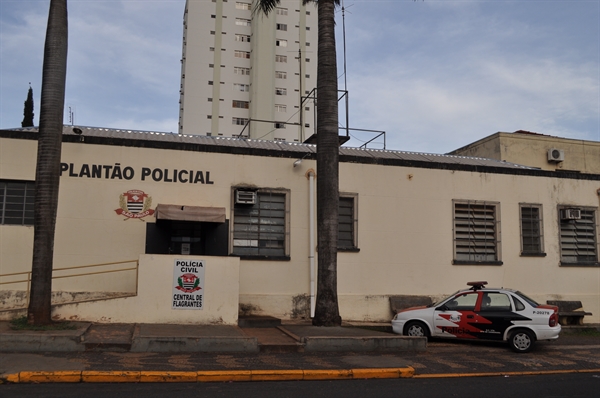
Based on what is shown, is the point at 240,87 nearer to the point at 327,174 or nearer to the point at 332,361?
the point at 327,174

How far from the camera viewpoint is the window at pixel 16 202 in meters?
15.2

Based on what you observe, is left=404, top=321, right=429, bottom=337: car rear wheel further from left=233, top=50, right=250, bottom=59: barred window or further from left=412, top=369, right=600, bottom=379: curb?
left=233, top=50, right=250, bottom=59: barred window

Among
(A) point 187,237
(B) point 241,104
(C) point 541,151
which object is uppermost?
(B) point 241,104

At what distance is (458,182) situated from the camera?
19.3 metres

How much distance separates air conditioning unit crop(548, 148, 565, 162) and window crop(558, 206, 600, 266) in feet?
A: 20.4

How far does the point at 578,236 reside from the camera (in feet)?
67.5

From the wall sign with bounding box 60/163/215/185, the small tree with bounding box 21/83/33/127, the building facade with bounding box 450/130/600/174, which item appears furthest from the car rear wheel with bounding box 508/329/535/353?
the small tree with bounding box 21/83/33/127

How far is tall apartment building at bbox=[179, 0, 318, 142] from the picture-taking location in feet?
212

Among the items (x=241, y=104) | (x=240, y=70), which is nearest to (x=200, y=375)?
(x=241, y=104)

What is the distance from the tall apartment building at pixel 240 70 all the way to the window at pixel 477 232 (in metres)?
45.0

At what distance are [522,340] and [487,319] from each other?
855mm

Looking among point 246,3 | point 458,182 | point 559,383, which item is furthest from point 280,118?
point 559,383

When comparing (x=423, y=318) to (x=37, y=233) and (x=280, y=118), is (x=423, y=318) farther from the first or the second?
(x=280, y=118)

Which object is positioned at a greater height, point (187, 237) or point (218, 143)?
point (218, 143)
